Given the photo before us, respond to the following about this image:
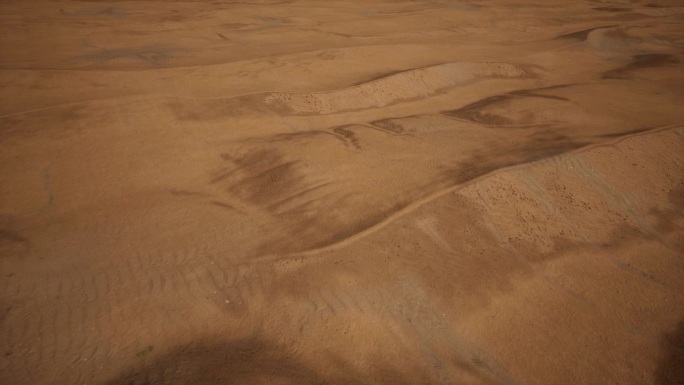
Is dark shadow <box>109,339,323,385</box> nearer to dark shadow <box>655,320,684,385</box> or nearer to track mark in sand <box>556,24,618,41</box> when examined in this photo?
dark shadow <box>655,320,684,385</box>

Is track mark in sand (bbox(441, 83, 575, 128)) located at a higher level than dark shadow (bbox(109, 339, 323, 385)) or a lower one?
higher

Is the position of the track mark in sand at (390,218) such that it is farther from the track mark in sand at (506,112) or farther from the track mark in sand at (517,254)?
the track mark in sand at (506,112)

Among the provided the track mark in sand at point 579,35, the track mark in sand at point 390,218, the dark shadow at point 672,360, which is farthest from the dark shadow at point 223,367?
the track mark in sand at point 579,35

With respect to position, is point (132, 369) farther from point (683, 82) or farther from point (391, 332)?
point (683, 82)

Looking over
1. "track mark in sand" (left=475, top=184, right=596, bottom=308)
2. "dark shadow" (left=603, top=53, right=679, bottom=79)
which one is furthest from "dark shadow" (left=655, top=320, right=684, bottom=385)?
"dark shadow" (left=603, top=53, right=679, bottom=79)

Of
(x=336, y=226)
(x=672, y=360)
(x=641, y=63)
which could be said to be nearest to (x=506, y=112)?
(x=336, y=226)

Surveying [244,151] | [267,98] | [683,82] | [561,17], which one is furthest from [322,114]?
[561,17]
